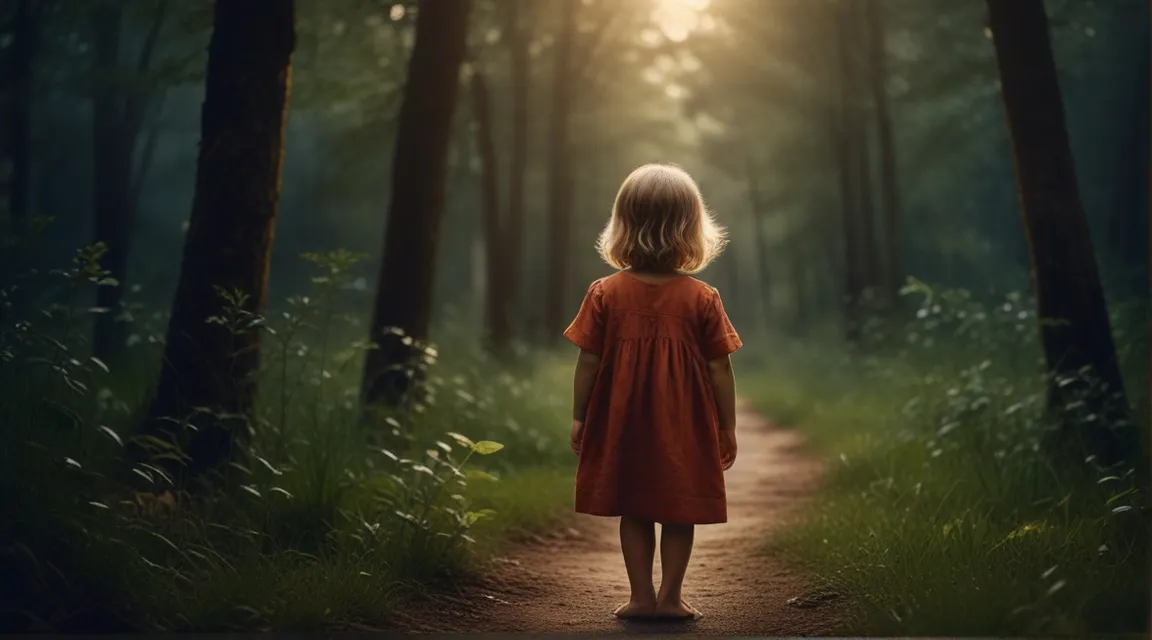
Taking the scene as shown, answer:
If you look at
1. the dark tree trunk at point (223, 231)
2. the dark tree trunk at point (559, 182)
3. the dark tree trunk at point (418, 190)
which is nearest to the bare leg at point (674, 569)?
the dark tree trunk at point (223, 231)

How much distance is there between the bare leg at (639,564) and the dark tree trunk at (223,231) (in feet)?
7.90

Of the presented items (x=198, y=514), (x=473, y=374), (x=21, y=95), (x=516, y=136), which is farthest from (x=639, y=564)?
(x=516, y=136)

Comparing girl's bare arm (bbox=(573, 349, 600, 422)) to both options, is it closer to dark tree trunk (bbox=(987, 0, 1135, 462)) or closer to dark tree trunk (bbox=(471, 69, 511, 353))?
dark tree trunk (bbox=(987, 0, 1135, 462))

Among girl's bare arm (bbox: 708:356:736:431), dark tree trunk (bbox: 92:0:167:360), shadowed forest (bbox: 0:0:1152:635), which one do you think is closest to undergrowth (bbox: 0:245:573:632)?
shadowed forest (bbox: 0:0:1152:635)

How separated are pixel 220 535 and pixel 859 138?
16.9 meters

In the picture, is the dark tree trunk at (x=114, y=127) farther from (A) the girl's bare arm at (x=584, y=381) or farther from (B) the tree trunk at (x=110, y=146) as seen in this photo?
(A) the girl's bare arm at (x=584, y=381)

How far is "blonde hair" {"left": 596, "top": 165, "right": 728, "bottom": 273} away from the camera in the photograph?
486cm

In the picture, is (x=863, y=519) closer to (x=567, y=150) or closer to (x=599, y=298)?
(x=599, y=298)

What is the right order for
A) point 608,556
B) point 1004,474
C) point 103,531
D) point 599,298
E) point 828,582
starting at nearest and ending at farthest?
point 103,531 → point 599,298 → point 828,582 → point 1004,474 → point 608,556

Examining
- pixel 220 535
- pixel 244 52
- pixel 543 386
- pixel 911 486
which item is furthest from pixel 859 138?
pixel 220 535

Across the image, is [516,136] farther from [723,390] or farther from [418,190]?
[723,390]

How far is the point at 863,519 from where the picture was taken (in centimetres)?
630

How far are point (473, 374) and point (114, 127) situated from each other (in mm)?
7383

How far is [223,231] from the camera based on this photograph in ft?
19.5
